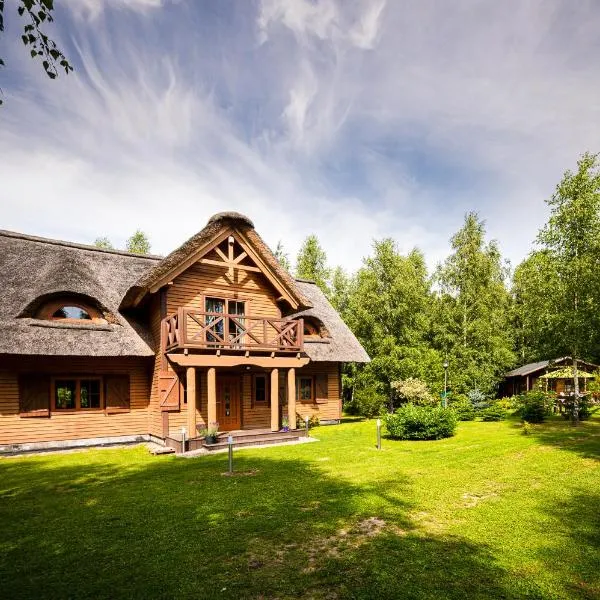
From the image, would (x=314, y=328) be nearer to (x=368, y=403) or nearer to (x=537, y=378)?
(x=368, y=403)

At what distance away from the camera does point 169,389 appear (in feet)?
54.3

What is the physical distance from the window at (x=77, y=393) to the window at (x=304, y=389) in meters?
10.1

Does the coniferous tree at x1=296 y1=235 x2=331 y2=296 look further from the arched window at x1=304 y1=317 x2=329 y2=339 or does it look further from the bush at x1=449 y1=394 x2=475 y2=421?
the bush at x1=449 y1=394 x2=475 y2=421

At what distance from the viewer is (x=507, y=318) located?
43.1 meters

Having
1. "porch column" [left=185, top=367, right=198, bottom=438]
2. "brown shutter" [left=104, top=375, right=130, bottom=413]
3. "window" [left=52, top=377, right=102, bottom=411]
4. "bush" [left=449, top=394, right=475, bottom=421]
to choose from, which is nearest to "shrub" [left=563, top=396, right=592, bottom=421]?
"bush" [left=449, top=394, right=475, bottom=421]

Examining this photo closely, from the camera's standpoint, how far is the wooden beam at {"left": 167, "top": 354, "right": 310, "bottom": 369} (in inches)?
620

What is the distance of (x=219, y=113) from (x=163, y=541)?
1364 cm

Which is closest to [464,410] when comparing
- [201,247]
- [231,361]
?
[231,361]

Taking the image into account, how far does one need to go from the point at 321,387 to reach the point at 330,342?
258cm

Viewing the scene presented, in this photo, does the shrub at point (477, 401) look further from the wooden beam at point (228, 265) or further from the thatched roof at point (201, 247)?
the wooden beam at point (228, 265)

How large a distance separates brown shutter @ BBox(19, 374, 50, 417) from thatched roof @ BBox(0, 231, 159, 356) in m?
1.69

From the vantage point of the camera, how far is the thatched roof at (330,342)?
22.7 metres

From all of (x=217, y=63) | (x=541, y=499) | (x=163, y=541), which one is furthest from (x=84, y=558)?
(x=217, y=63)

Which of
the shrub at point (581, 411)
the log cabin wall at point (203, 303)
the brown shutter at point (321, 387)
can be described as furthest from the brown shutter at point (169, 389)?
the shrub at point (581, 411)
